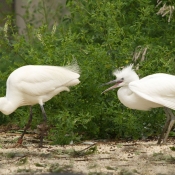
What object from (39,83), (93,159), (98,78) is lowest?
(93,159)

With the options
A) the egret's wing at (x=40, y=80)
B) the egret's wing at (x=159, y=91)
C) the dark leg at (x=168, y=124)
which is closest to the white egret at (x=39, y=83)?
the egret's wing at (x=40, y=80)

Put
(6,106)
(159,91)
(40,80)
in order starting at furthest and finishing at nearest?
(6,106)
(40,80)
(159,91)

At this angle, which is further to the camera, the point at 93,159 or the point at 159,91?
the point at 159,91

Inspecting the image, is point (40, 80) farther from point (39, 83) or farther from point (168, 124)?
point (168, 124)

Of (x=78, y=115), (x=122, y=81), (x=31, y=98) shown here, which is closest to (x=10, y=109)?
(x=31, y=98)

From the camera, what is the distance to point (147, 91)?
8047mm

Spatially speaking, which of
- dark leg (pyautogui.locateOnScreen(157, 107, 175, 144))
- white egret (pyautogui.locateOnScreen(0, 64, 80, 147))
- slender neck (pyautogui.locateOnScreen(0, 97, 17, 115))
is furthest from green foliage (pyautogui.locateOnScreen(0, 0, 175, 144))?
slender neck (pyautogui.locateOnScreen(0, 97, 17, 115))

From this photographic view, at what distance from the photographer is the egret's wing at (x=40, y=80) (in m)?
8.28

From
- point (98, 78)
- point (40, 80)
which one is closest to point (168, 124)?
point (98, 78)

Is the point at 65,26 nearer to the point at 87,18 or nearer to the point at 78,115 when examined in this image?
the point at 87,18

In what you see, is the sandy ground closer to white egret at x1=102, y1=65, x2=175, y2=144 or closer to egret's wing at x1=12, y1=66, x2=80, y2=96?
white egret at x1=102, y1=65, x2=175, y2=144

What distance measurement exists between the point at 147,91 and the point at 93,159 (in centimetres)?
123

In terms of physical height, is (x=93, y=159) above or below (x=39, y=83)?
below

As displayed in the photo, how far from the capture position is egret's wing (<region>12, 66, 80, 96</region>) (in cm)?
828
